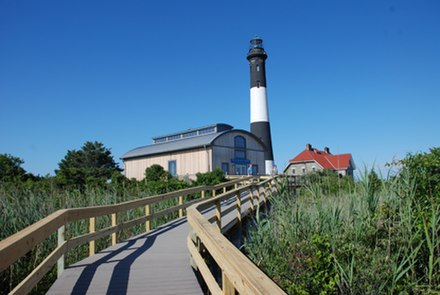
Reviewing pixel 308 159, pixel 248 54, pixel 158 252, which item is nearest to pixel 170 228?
pixel 158 252

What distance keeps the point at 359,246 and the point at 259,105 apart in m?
27.9

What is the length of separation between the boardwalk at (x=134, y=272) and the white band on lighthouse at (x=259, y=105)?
86.8 ft

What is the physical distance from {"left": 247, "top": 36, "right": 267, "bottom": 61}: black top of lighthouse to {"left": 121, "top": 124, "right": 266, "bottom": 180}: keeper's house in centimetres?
825

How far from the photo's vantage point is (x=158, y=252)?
5281mm

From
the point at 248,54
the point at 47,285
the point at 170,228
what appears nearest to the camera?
the point at 47,285

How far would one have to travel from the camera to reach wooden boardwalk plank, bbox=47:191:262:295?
3.55m

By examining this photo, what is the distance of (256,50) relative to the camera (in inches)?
1312

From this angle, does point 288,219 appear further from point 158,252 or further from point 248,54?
point 248,54

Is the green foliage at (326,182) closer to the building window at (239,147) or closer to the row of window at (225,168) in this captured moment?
the row of window at (225,168)

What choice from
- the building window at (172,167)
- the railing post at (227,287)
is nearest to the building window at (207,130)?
the building window at (172,167)

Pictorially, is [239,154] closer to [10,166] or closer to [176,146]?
[176,146]

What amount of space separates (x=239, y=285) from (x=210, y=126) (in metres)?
27.6

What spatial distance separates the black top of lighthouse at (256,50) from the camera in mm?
32969

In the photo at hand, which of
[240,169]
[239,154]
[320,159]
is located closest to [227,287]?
[239,154]
